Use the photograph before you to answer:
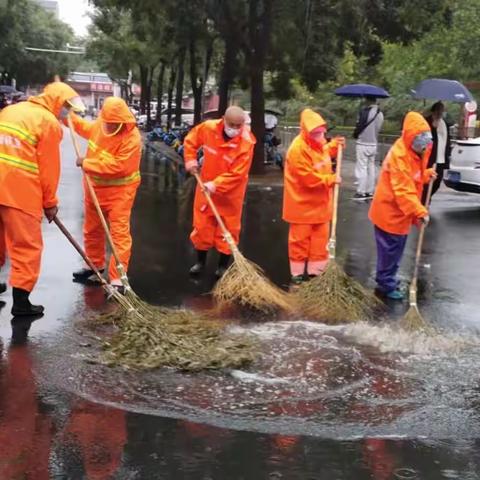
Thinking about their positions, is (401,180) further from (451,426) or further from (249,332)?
(451,426)

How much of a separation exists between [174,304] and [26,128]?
1.85m

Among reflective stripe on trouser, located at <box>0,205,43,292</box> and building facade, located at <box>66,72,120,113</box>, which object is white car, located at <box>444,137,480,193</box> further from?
building facade, located at <box>66,72,120,113</box>

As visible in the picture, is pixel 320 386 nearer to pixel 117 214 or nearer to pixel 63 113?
pixel 117 214

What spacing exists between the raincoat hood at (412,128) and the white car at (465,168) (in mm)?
5916

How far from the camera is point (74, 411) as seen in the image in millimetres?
3889

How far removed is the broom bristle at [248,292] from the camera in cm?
583

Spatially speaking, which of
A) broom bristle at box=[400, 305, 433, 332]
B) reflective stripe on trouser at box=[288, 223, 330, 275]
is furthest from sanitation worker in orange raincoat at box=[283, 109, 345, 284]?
broom bristle at box=[400, 305, 433, 332]

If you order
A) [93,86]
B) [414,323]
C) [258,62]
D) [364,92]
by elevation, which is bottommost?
[93,86]

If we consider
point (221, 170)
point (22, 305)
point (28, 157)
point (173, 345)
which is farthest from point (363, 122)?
point (173, 345)

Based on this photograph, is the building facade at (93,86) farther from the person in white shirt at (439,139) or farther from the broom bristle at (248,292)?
the broom bristle at (248,292)

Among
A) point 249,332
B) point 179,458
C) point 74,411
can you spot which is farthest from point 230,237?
point 179,458

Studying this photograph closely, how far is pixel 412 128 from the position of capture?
20.1 feet

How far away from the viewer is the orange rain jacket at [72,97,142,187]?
6.00m

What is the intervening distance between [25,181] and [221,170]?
215 cm
